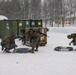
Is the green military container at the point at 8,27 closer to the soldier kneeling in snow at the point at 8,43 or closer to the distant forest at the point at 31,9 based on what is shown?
the soldier kneeling in snow at the point at 8,43

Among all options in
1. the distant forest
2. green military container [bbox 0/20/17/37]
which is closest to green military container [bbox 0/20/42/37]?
green military container [bbox 0/20/17/37]

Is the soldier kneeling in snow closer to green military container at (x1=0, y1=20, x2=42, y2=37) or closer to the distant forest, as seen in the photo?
green military container at (x1=0, y1=20, x2=42, y2=37)

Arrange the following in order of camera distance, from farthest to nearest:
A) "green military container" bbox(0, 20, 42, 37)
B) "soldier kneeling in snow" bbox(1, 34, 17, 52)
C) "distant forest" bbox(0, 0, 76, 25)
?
"distant forest" bbox(0, 0, 76, 25), "green military container" bbox(0, 20, 42, 37), "soldier kneeling in snow" bbox(1, 34, 17, 52)

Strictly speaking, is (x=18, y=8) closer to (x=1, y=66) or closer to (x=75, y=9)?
(x=75, y=9)

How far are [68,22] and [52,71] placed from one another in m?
71.4

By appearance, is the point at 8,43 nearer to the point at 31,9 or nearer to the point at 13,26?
the point at 13,26

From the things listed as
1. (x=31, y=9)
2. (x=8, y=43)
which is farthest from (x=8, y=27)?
(x=31, y=9)

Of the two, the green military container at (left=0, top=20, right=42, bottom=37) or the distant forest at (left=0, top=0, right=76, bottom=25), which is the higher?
the distant forest at (left=0, top=0, right=76, bottom=25)

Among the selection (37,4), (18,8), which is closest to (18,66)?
(18,8)

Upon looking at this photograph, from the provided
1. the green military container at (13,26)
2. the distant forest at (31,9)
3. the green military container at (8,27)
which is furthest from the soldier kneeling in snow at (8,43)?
the distant forest at (31,9)

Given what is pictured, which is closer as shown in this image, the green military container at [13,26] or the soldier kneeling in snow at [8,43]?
the soldier kneeling in snow at [8,43]

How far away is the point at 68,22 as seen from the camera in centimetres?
7931

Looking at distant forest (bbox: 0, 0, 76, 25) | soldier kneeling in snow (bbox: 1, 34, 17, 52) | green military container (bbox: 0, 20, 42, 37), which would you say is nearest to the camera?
soldier kneeling in snow (bbox: 1, 34, 17, 52)

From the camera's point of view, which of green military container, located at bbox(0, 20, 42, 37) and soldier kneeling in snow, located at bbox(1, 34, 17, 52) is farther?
green military container, located at bbox(0, 20, 42, 37)
